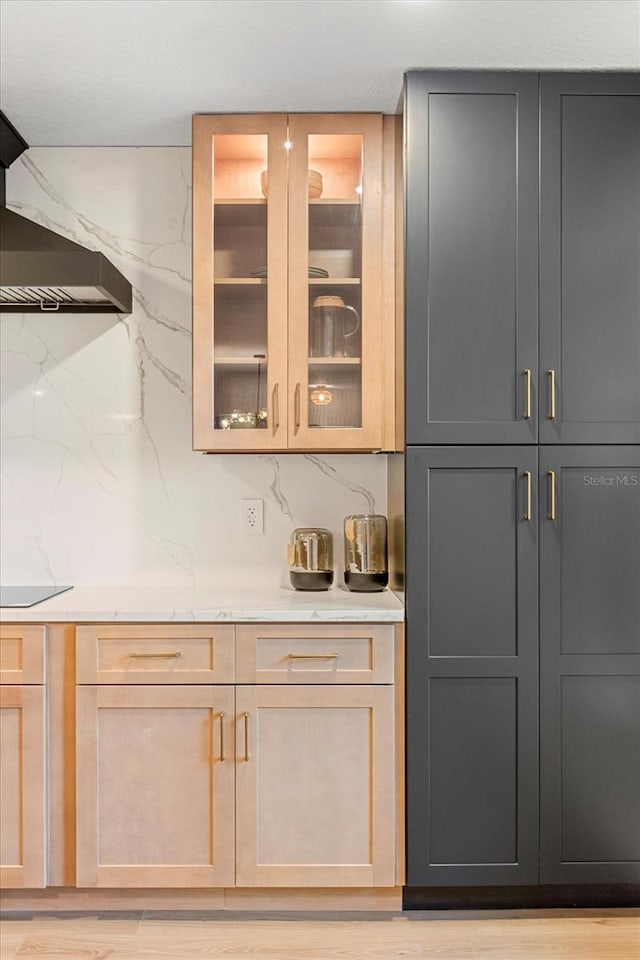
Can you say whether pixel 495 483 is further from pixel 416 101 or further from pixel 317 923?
pixel 317 923

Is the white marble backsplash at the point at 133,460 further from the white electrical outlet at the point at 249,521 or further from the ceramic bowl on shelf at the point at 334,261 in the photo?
the ceramic bowl on shelf at the point at 334,261

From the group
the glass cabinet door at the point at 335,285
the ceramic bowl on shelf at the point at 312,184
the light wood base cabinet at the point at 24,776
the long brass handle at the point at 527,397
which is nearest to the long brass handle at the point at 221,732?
the light wood base cabinet at the point at 24,776

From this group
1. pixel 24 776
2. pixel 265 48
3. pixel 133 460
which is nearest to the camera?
pixel 265 48

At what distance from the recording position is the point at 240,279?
241cm

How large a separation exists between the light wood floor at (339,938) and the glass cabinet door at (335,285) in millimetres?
1408

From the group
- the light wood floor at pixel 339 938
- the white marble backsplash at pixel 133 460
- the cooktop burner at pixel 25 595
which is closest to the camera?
the light wood floor at pixel 339 938

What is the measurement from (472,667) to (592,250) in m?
1.25

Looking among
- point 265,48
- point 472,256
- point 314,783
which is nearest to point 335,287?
point 472,256

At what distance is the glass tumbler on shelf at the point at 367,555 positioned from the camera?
2.50 meters

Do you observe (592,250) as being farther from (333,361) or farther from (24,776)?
(24,776)

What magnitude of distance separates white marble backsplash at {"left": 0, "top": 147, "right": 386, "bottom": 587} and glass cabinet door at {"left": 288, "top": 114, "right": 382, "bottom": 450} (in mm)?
357

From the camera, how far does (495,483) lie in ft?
7.25

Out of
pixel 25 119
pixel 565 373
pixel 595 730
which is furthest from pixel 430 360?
pixel 25 119

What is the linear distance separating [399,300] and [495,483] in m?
0.62
